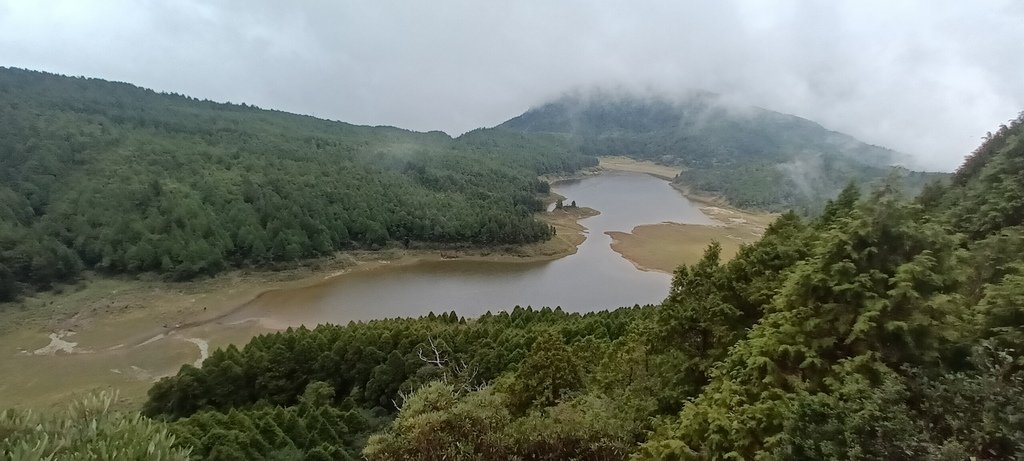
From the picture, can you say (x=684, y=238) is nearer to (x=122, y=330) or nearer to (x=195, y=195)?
(x=195, y=195)

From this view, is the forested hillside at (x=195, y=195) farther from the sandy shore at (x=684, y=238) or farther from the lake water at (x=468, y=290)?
the sandy shore at (x=684, y=238)

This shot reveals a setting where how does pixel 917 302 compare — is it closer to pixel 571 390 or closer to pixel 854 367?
pixel 854 367

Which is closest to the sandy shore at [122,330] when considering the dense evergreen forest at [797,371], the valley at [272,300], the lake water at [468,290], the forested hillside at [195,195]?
the valley at [272,300]

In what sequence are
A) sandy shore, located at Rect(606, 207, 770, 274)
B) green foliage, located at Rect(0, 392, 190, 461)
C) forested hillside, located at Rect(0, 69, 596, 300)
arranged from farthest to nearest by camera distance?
sandy shore, located at Rect(606, 207, 770, 274)
forested hillside, located at Rect(0, 69, 596, 300)
green foliage, located at Rect(0, 392, 190, 461)

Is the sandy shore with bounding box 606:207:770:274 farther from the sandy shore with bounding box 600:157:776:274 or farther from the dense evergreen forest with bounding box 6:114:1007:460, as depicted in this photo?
the dense evergreen forest with bounding box 6:114:1007:460

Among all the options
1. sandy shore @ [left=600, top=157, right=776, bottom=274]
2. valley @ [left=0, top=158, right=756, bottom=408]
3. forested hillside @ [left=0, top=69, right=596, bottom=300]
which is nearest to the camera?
valley @ [left=0, top=158, right=756, bottom=408]

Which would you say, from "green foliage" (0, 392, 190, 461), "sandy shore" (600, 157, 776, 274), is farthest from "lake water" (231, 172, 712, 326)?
"green foliage" (0, 392, 190, 461)

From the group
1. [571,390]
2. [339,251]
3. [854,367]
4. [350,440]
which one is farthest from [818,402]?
[339,251]
